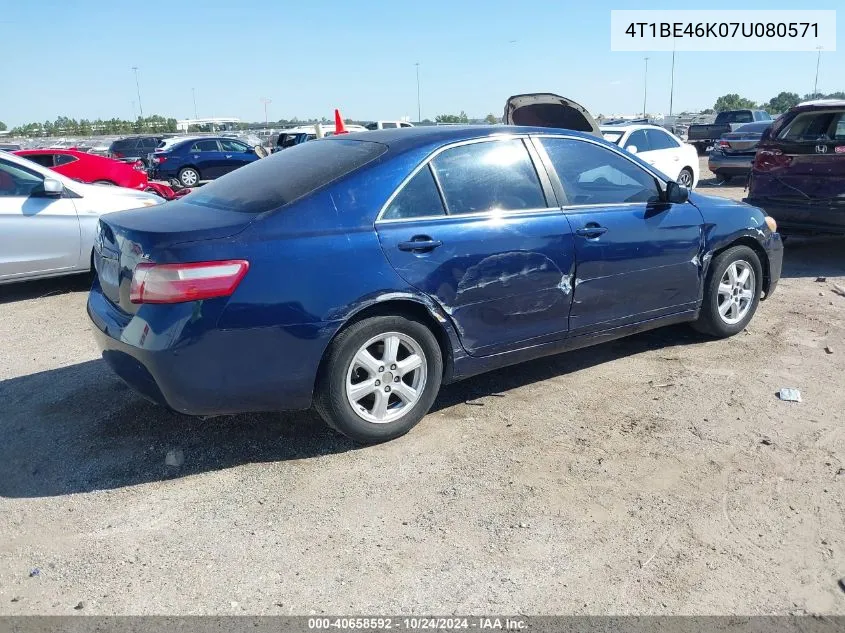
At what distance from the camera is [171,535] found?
120 inches

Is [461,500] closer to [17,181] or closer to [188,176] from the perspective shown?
[17,181]

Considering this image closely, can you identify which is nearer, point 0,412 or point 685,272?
point 0,412

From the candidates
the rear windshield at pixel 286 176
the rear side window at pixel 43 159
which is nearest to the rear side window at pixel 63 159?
the rear side window at pixel 43 159

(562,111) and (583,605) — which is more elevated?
(562,111)

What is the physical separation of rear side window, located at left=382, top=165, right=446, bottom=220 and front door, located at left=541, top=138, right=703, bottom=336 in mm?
904

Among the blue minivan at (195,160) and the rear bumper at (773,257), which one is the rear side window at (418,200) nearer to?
the rear bumper at (773,257)

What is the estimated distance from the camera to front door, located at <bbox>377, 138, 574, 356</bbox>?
375cm

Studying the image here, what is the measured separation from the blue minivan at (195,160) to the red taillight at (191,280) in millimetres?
19282

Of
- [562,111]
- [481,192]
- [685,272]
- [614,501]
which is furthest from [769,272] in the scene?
[562,111]

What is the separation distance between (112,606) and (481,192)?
106 inches

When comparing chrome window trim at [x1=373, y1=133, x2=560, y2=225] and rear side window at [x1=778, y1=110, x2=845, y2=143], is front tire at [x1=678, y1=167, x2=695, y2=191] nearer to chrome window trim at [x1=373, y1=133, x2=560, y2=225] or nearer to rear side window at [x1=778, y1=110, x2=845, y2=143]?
rear side window at [x1=778, y1=110, x2=845, y2=143]

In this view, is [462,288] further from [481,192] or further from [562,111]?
[562,111]

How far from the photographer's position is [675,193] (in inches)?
186

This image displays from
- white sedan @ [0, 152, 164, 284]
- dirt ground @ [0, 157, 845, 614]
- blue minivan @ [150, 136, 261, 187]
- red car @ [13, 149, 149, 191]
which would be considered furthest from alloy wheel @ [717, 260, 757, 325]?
blue minivan @ [150, 136, 261, 187]
